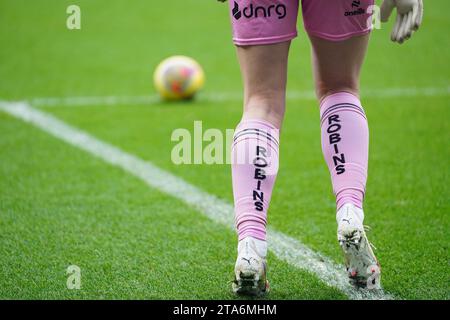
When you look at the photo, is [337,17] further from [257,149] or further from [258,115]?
[257,149]

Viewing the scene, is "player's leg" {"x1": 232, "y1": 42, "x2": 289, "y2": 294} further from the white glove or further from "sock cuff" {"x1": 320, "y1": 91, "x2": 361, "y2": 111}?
the white glove

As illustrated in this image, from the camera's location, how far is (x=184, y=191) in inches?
165

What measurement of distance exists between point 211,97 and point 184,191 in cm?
276

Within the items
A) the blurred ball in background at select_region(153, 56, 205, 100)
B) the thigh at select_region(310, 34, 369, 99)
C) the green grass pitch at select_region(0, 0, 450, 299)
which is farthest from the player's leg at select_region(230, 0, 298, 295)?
the blurred ball in background at select_region(153, 56, 205, 100)

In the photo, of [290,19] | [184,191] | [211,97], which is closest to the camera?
[290,19]

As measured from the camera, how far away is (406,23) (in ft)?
8.64

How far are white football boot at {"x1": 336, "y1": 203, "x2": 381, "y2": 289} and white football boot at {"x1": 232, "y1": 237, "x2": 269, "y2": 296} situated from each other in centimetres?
30

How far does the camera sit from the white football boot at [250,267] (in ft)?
8.27

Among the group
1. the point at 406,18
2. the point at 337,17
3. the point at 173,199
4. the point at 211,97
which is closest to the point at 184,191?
the point at 173,199

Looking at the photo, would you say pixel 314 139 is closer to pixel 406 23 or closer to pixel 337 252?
pixel 337 252

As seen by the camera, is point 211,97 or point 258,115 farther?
point 211,97

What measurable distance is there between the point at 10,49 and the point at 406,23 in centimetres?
738

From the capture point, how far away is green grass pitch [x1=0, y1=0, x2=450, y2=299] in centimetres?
288
